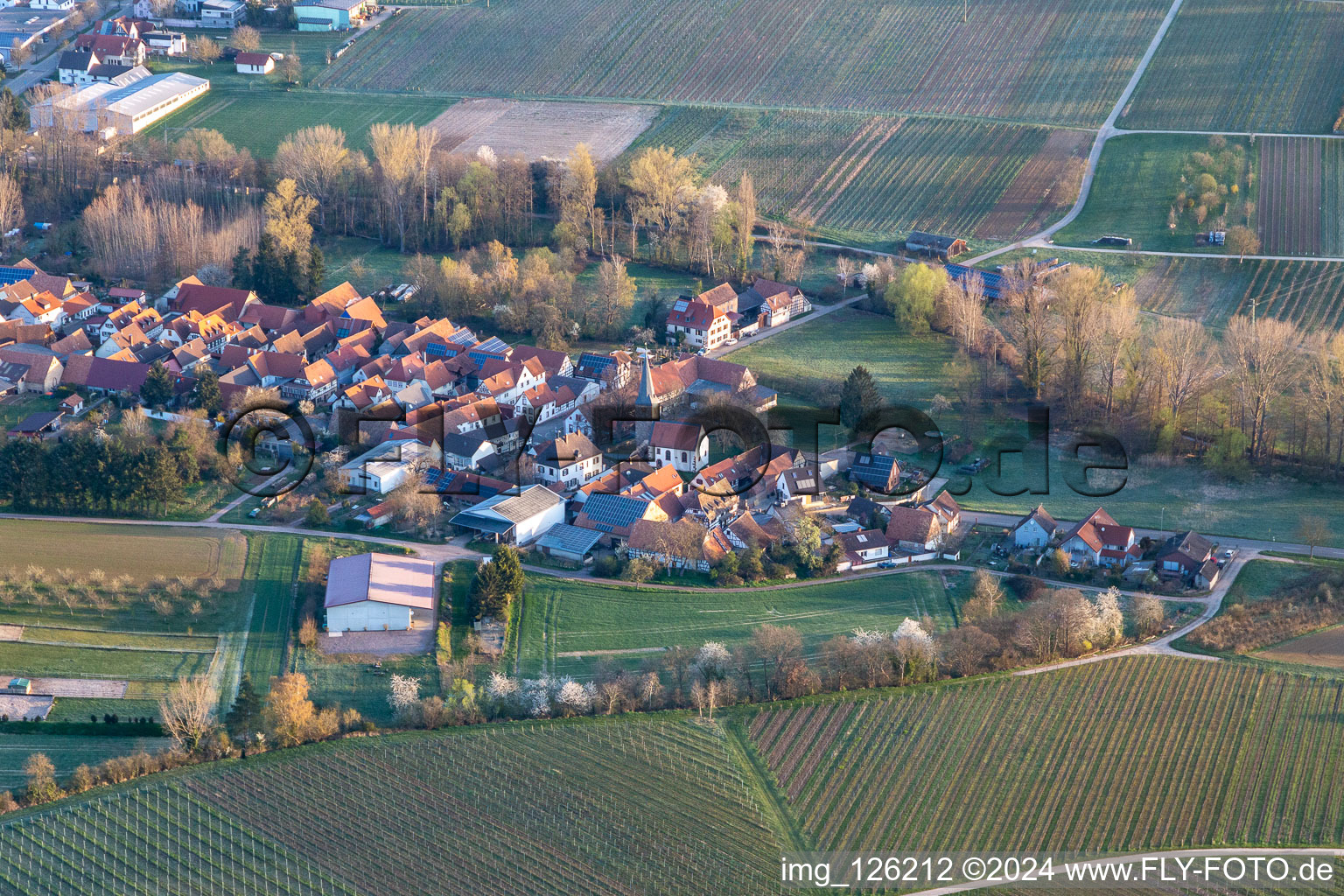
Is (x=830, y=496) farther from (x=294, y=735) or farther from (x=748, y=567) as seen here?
(x=294, y=735)

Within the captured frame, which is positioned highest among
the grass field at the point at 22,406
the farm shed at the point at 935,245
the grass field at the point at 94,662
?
the farm shed at the point at 935,245

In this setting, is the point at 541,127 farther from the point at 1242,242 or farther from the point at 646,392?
the point at 1242,242

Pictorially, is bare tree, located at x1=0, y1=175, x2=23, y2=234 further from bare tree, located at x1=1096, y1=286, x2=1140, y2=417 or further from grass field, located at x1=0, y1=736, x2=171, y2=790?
bare tree, located at x1=1096, y1=286, x2=1140, y2=417

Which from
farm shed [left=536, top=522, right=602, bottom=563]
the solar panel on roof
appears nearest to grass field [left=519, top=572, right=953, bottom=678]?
farm shed [left=536, top=522, right=602, bottom=563]

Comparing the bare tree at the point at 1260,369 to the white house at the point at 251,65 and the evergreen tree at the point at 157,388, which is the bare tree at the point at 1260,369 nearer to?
the evergreen tree at the point at 157,388

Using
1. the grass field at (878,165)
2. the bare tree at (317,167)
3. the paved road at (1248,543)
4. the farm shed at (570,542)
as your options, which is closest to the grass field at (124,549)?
the farm shed at (570,542)
